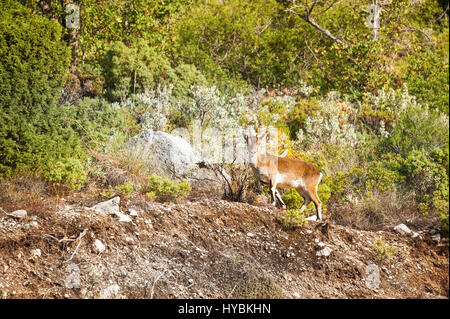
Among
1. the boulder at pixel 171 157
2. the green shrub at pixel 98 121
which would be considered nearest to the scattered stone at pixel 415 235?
the boulder at pixel 171 157

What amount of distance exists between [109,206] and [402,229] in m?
2.93

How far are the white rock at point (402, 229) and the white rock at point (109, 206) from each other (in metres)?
2.77

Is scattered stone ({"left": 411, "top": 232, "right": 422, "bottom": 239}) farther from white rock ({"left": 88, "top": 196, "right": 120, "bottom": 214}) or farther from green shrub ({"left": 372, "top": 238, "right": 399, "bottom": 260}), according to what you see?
white rock ({"left": 88, "top": 196, "right": 120, "bottom": 214})

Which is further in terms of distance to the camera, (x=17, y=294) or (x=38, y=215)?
(x=38, y=215)

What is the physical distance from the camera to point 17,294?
389cm

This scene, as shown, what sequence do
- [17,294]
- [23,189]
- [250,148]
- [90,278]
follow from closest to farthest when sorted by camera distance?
1. [17,294]
2. [90,278]
3. [250,148]
4. [23,189]

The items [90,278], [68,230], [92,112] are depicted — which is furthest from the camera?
[92,112]

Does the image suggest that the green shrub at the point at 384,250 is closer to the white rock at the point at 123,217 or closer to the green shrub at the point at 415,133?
the green shrub at the point at 415,133

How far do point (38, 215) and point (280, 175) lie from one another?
2361mm

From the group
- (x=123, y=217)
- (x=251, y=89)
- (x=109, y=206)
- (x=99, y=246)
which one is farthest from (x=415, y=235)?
(x=251, y=89)

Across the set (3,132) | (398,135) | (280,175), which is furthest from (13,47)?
(398,135)

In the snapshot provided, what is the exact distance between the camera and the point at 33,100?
20.3ft

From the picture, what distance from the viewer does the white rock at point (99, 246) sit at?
4492mm

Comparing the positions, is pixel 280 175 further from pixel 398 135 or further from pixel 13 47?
pixel 13 47
